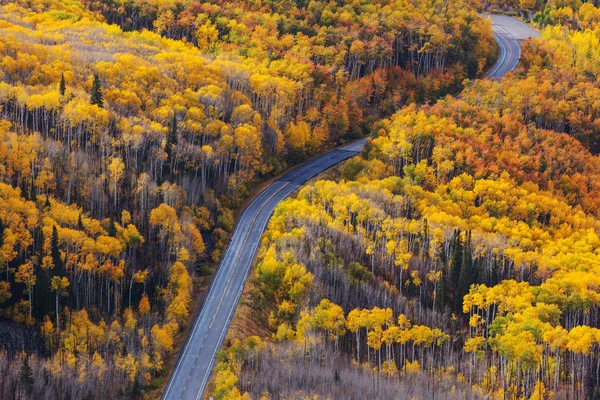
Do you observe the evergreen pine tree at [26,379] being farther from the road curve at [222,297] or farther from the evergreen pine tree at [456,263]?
the evergreen pine tree at [456,263]

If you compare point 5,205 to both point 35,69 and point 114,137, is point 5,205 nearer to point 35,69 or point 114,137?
point 114,137

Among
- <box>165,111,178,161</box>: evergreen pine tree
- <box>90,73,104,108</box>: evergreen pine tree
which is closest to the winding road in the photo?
<box>165,111,178,161</box>: evergreen pine tree

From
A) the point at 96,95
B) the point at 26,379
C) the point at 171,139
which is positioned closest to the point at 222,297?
the point at 171,139

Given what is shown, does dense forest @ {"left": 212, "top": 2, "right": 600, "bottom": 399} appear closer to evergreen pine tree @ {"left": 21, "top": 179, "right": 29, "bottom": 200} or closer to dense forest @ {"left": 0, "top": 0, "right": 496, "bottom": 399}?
dense forest @ {"left": 0, "top": 0, "right": 496, "bottom": 399}

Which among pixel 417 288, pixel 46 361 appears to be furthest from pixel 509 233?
pixel 46 361

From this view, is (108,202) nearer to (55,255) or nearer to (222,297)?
(55,255)

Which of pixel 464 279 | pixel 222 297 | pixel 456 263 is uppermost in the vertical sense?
pixel 456 263
